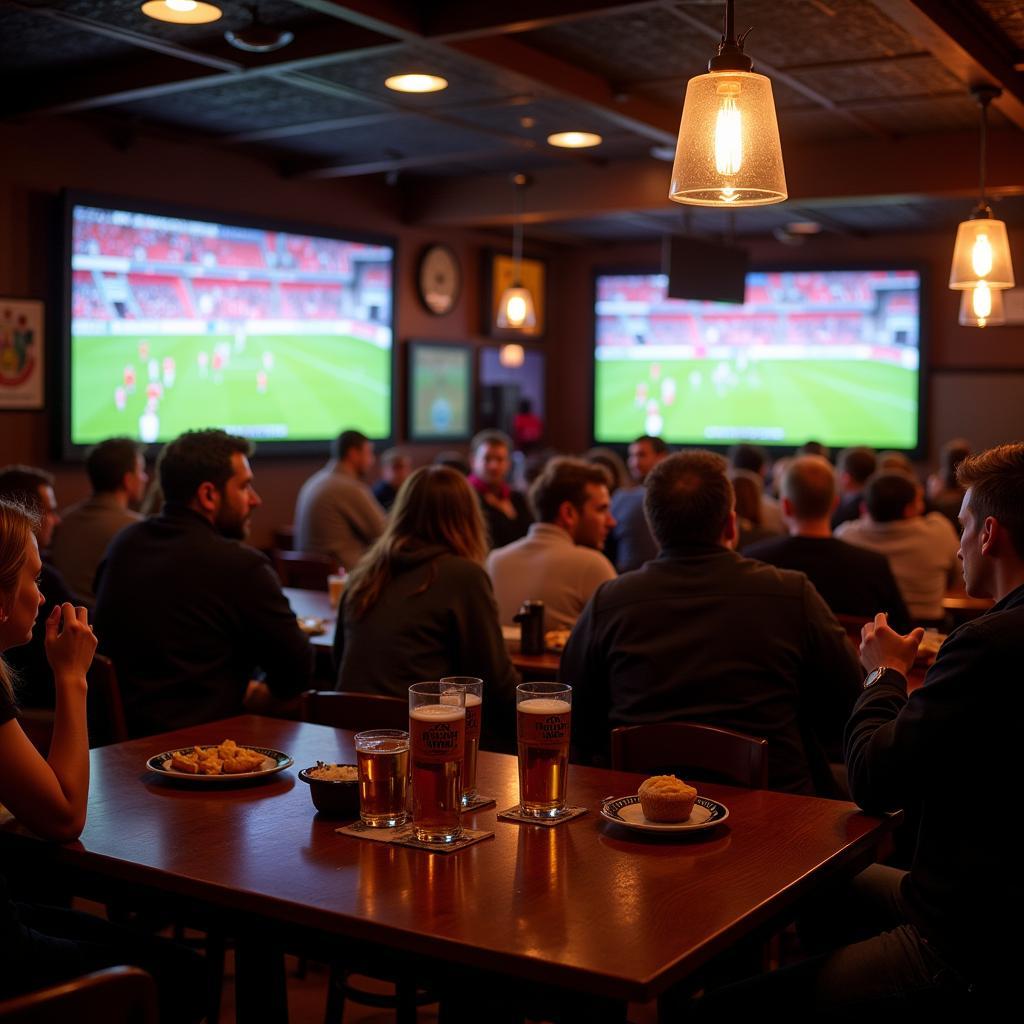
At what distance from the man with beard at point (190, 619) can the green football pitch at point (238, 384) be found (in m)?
3.66

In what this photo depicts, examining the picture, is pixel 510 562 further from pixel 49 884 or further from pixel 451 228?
pixel 451 228

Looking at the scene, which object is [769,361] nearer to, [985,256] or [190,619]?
[985,256]

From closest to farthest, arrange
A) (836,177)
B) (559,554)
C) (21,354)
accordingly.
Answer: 1. (559,554)
2. (21,354)
3. (836,177)

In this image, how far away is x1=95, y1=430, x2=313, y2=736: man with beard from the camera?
3219 millimetres

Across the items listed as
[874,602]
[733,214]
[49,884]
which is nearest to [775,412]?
[733,214]

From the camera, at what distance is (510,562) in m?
4.04

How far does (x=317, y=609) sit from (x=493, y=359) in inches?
269

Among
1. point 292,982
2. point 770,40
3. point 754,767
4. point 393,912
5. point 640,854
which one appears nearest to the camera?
point 393,912

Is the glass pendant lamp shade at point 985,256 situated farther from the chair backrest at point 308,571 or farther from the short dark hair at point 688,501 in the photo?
the chair backrest at point 308,571

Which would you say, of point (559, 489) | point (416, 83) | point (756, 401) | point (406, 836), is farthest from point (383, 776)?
point (756, 401)

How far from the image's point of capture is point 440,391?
31.1 feet

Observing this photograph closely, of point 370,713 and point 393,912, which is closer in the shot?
point 393,912

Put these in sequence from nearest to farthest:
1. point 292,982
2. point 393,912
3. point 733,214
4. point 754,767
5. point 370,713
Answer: point 393,912 → point 754,767 → point 370,713 → point 292,982 → point 733,214

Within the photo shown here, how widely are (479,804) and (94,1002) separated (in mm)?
873
